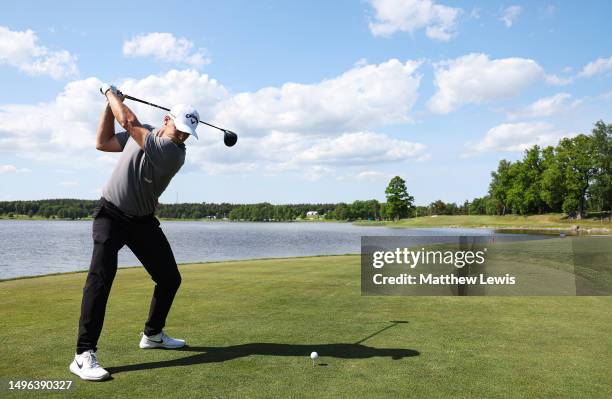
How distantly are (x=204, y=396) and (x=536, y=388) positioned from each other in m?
2.86

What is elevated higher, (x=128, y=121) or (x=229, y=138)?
(x=229, y=138)

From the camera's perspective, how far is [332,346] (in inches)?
216

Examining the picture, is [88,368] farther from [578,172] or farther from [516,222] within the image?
[516,222]

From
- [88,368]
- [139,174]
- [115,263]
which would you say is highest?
[139,174]

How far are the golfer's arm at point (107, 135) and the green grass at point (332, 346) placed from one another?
2235mm

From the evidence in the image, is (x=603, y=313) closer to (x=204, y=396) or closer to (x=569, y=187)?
(x=204, y=396)

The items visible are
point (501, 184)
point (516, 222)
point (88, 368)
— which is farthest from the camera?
point (501, 184)

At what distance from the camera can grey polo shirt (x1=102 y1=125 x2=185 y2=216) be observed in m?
4.89

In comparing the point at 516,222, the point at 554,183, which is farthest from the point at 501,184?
the point at 554,183

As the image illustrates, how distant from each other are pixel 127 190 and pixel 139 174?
0.22 metres

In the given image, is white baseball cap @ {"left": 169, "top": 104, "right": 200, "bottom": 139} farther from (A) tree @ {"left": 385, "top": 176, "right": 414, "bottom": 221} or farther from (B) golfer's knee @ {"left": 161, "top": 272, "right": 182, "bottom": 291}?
(A) tree @ {"left": 385, "top": 176, "right": 414, "bottom": 221}

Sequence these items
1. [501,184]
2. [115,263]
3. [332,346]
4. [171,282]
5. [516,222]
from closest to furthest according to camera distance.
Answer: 1. [115,263]
2. [332,346]
3. [171,282]
4. [516,222]
5. [501,184]

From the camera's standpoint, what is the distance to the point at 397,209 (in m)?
119

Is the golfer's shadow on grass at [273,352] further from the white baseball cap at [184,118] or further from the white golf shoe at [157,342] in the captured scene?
the white baseball cap at [184,118]
